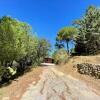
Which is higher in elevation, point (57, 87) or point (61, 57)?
point (61, 57)

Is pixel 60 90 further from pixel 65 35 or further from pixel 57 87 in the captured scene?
pixel 65 35

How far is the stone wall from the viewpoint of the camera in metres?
26.2

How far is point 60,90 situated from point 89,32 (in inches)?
870

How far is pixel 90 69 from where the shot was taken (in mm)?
27297

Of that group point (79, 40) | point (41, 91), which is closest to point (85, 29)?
point (79, 40)

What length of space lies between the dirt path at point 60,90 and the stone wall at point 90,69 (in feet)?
7.56

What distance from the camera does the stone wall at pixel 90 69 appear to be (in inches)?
1033

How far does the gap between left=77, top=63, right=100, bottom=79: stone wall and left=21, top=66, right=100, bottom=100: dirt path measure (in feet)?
7.56

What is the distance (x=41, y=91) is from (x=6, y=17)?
12.7 metres

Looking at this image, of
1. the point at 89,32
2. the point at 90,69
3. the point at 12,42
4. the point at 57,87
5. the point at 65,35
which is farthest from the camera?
the point at 65,35

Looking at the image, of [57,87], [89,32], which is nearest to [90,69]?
[57,87]

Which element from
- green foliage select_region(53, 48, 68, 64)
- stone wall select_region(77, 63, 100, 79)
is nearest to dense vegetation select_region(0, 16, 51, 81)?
green foliage select_region(53, 48, 68, 64)

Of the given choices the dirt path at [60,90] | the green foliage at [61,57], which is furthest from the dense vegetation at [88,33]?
the dirt path at [60,90]

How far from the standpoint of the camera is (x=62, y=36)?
51.5 metres
